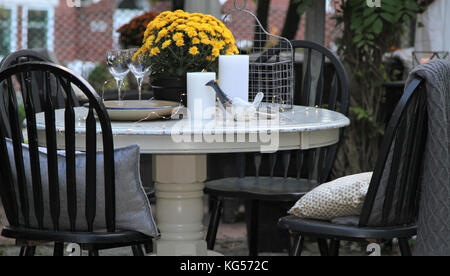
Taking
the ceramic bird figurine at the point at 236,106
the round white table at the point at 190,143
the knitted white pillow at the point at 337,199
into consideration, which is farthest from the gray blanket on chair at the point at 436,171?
the ceramic bird figurine at the point at 236,106

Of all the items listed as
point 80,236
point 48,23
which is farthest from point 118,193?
point 48,23

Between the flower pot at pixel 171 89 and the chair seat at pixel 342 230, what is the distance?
1.96 ft

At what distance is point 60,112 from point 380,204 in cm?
112

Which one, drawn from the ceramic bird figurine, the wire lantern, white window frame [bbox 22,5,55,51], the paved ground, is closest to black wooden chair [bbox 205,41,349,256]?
the wire lantern

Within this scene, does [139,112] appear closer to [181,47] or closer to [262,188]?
[181,47]

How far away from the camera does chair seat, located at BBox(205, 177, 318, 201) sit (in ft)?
8.41

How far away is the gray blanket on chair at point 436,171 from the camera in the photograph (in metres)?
1.84

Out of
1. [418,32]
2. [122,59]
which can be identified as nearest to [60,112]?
[122,59]

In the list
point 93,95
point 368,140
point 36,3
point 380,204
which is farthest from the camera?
point 36,3

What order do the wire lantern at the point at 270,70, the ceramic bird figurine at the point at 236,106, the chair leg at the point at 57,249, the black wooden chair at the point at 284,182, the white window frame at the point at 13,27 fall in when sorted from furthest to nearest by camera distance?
the white window frame at the point at 13,27 < the black wooden chair at the point at 284,182 < the wire lantern at the point at 270,70 < the ceramic bird figurine at the point at 236,106 < the chair leg at the point at 57,249

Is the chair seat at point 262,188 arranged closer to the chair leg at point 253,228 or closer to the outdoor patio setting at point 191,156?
the outdoor patio setting at point 191,156

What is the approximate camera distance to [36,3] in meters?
7.88

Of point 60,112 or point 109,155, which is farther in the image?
point 60,112
